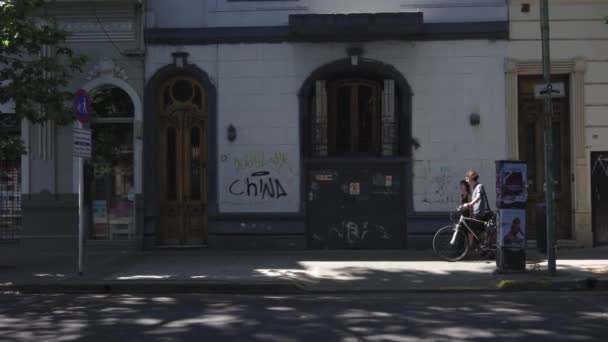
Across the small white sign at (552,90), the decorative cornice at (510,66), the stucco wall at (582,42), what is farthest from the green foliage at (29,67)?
the stucco wall at (582,42)

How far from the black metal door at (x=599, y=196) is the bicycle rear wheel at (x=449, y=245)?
351 cm

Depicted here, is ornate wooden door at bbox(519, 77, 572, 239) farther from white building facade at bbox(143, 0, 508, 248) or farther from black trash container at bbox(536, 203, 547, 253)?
black trash container at bbox(536, 203, 547, 253)

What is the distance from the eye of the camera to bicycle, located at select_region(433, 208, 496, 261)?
12.6 metres

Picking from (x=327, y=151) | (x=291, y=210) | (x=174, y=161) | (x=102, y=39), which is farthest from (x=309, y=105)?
(x=102, y=39)

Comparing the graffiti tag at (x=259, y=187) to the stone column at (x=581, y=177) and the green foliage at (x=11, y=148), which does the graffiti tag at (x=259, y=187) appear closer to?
the green foliage at (x=11, y=148)

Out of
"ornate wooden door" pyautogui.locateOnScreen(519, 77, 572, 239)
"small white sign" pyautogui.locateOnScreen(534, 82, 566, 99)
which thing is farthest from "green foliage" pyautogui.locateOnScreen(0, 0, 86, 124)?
"ornate wooden door" pyautogui.locateOnScreen(519, 77, 572, 239)

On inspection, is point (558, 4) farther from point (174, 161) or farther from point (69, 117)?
point (69, 117)

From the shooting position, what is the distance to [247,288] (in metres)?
10.4

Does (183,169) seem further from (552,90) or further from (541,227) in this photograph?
(552,90)

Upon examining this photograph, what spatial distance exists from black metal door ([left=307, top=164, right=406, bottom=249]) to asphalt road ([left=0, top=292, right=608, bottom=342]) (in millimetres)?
4534

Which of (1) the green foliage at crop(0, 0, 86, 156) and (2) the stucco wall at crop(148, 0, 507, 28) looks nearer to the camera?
(1) the green foliage at crop(0, 0, 86, 156)

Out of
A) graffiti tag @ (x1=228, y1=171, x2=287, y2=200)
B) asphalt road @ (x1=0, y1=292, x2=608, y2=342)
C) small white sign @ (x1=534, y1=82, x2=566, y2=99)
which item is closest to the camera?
asphalt road @ (x1=0, y1=292, x2=608, y2=342)

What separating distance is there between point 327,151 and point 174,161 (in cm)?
356

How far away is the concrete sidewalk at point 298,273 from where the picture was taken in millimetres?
10336
